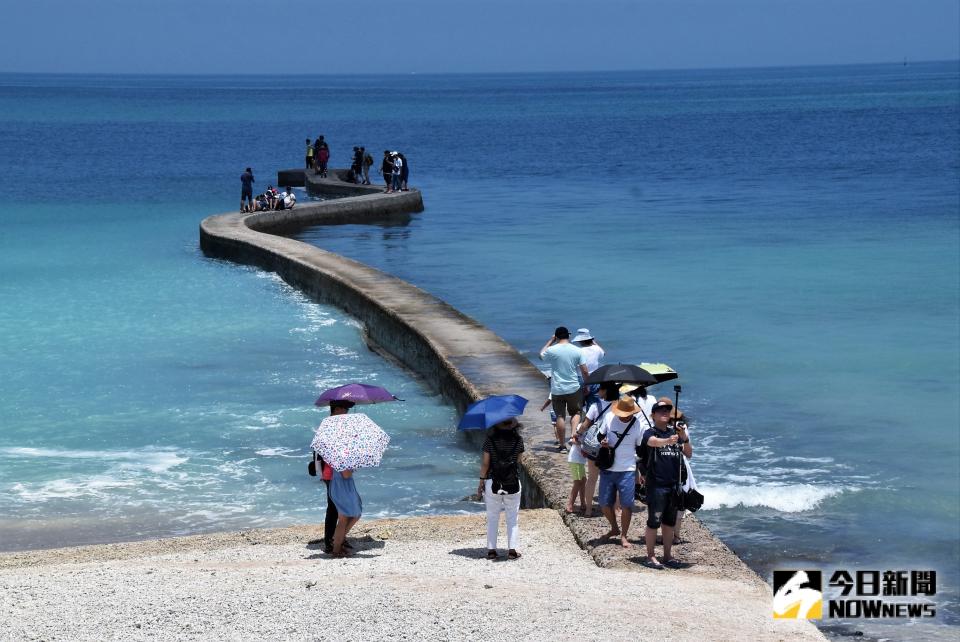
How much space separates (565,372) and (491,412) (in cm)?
260

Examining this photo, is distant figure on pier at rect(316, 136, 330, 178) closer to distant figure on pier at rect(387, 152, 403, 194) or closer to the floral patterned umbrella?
distant figure on pier at rect(387, 152, 403, 194)

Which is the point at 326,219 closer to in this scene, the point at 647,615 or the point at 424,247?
the point at 424,247

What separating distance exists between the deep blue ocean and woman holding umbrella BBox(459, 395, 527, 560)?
3.80m

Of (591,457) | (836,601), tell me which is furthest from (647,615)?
(836,601)

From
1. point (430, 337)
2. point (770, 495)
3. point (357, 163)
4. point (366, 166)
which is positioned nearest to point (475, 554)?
point (770, 495)

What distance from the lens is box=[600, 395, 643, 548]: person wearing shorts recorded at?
33.3 feet

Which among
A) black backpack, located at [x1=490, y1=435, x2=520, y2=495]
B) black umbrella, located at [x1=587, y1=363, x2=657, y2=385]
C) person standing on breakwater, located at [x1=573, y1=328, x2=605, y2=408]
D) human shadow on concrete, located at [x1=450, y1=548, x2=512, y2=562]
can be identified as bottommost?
human shadow on concrete, located at [x1=450, y1=548, x2=512, y2=562]

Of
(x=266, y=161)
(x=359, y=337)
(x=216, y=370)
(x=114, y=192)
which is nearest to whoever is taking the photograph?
(x=216, y=370)

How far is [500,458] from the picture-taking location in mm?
10016

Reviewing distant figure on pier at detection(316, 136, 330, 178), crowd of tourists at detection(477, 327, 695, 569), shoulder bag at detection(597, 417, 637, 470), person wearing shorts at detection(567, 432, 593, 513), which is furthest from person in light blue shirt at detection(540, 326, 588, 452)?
distant figure on pier at detection(316, 136, 330, 178)

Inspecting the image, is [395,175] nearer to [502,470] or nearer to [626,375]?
[626,375]

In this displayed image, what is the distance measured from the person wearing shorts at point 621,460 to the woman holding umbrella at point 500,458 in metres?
0.70

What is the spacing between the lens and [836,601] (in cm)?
1194

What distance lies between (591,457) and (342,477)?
1940 millimetres
